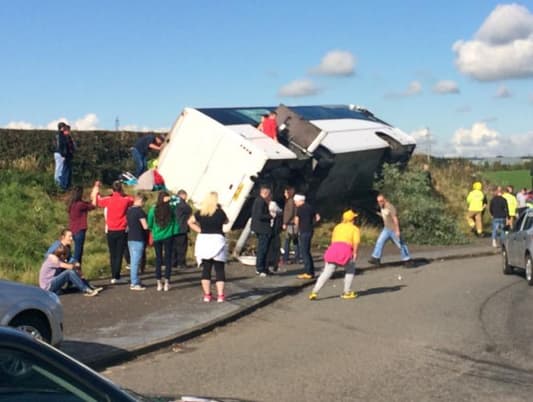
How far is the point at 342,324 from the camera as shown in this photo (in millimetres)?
11055

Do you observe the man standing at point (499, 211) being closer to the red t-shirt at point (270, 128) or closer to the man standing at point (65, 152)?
the red t-shirt at point (270, 128)

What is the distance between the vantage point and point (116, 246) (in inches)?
560

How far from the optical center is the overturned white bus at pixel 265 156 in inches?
778

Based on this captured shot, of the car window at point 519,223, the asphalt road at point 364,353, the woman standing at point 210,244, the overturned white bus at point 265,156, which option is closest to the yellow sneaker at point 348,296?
the asphalt road at point 364,353

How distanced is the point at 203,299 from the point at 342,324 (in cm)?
276

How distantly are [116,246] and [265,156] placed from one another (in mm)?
6200

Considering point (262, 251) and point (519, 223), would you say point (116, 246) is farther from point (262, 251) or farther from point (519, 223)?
point (519, 223)

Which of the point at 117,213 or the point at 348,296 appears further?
the point at 117,213

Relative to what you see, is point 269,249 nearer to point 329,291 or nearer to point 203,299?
point 329,291

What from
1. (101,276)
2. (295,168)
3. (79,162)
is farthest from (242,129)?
(101,276)

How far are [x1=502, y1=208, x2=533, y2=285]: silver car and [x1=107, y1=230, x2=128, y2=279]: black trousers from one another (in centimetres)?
774

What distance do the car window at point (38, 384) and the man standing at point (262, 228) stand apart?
1286 cm

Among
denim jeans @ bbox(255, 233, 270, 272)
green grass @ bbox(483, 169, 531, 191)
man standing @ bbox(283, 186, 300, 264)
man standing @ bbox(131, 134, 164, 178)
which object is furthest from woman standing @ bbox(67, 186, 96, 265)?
green grass @ bbox(483, 169, 531, 191)

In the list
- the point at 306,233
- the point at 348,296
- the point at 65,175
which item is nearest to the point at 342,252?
the point at 348,296
